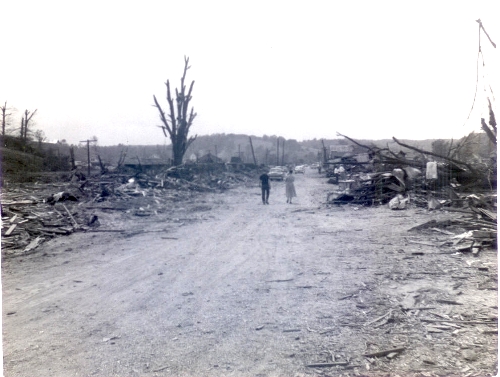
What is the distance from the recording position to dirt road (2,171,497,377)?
3.38m

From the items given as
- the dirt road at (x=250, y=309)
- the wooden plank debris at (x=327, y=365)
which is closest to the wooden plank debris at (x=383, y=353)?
the dirt road at (x=250, y=309)

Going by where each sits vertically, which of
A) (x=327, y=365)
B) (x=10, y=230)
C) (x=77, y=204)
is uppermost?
(x=77, y=204)

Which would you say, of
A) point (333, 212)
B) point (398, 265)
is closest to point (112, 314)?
point (398, 265)

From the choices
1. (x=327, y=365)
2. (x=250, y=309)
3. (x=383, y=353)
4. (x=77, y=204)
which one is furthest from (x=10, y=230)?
(x=383, y=353)

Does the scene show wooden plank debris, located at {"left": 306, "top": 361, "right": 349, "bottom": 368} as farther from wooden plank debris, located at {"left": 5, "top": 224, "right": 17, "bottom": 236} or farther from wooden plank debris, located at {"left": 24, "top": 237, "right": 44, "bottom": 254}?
wooden plank debris, located at {"left": 5, "top": 224, "right": 17, "bottom": 236}

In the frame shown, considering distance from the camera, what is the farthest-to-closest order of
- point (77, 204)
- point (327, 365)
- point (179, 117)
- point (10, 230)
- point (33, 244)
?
point (179, 117) → point (77, 204) → point (10, 230) → point (33, 244) → point (327, 365)

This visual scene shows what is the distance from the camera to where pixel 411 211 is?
12117mm

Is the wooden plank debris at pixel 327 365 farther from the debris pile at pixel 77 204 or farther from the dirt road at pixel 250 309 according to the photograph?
the debris pile at pixel 77 204

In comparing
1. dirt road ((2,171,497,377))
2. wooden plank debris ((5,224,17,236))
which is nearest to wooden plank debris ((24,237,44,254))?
dirt road ((2,171,497,377))

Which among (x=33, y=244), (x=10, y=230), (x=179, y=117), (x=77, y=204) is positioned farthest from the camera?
(x=179, y=117)

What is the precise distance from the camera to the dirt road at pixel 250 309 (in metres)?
3.38

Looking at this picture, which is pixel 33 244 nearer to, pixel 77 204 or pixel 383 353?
pixel 77 204

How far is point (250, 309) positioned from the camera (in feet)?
14.6

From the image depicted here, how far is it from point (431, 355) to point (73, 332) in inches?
141
